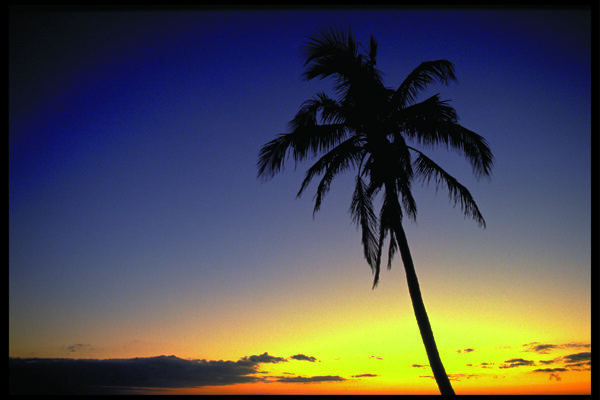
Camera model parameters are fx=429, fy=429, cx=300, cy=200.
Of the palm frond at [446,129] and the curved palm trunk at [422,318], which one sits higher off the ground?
the palm frond at [446,129]

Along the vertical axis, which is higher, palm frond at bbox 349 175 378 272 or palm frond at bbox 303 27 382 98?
palm frond at bbox 303 27 382 98

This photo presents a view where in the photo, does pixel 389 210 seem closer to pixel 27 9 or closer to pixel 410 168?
pixel 410 168

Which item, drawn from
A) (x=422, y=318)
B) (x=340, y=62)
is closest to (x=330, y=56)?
(x=340, y=62)

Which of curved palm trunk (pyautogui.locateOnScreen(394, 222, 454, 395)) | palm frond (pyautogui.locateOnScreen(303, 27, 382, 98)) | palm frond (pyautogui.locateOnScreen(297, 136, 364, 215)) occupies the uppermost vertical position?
palm frond (pyautogui.locateOnScreen(303, 27, 382, 98))

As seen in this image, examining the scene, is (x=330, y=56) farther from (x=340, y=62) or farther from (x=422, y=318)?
(x=422, y=318)

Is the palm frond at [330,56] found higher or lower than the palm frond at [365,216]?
higher

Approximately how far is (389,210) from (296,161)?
7.36ft

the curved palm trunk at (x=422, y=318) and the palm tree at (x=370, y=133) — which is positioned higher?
the palm tree at (x=370, y=133)

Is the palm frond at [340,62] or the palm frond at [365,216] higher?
the palm frond at [340,62]

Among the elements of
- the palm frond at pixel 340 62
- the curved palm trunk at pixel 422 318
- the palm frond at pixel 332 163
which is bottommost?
the curved palm trunk at pixel 422 318

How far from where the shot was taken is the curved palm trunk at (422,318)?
7.71m

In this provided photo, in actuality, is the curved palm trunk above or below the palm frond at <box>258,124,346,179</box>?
below

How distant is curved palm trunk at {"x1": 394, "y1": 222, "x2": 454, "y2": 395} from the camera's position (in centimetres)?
771
